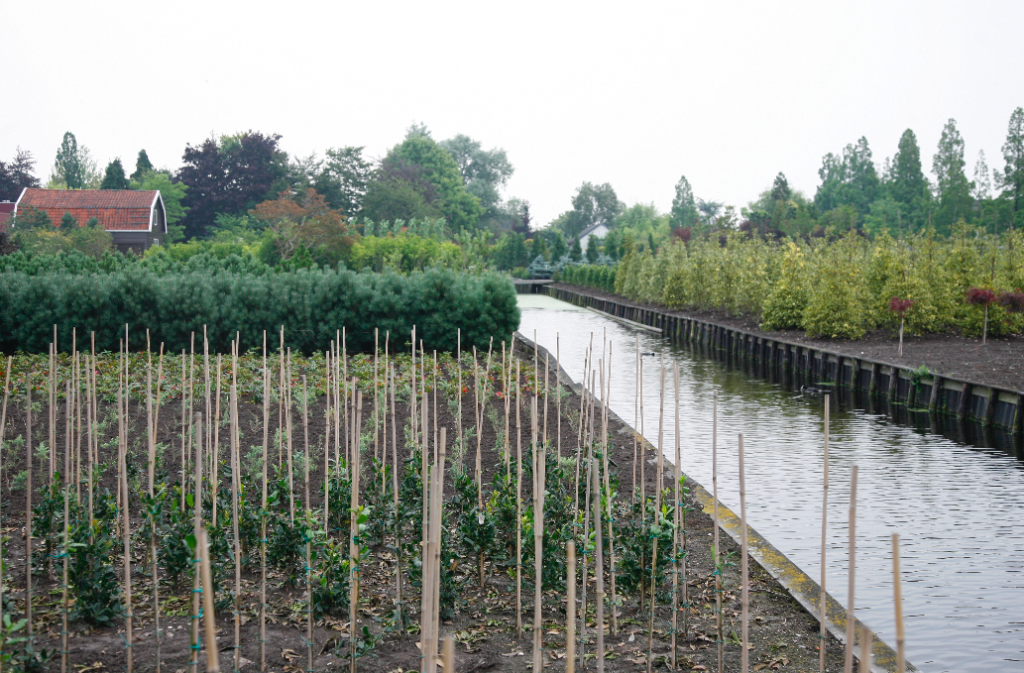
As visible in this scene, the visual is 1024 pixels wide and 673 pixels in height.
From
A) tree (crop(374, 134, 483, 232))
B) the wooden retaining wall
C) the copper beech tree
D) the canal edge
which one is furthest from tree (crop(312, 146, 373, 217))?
the canal edge

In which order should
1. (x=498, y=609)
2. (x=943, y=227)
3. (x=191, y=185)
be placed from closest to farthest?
(x=498, y=609) → (x=943, y=227) → (x=191, y=185)

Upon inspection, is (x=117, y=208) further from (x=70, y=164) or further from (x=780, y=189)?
(x=780, y=189)

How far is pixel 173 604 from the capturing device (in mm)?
5191

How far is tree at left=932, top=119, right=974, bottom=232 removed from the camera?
57188mm

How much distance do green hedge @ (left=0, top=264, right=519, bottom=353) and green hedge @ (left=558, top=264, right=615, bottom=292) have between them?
1284 inches

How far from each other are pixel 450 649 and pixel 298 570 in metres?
3.69

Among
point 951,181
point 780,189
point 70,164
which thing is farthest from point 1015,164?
point 70,164

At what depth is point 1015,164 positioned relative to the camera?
176ft

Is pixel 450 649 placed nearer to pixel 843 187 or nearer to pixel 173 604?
pixel 173 604

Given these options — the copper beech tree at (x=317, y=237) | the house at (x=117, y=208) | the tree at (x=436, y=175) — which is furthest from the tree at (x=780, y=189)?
the copper beech tree at (x=317, y=237)

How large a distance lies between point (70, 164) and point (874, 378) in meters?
89.2

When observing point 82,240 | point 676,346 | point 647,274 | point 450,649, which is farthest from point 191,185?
point 450,649

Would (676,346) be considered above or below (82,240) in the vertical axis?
below

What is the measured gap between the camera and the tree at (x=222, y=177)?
62062mm
